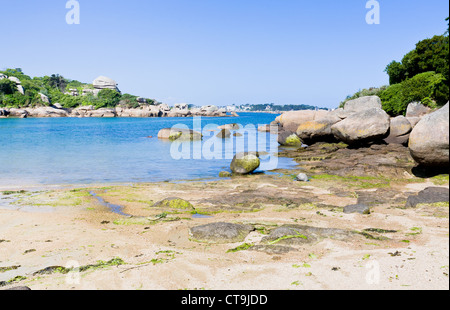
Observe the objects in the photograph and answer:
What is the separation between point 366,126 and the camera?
20.6 metres

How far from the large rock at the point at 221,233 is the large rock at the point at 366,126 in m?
15.6

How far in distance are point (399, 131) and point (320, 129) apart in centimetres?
699

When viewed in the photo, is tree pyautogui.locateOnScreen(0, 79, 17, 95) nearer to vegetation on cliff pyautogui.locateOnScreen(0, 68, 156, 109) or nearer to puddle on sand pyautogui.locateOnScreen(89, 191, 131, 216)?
vegetation on cliff pyautogui.locateOnScreen(0, 68, 156, 109)

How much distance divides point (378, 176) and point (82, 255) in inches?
520

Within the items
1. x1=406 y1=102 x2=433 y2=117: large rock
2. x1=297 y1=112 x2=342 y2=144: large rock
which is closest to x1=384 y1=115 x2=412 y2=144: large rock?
x1=406 y1=102 x2=433 y2=117: large rock

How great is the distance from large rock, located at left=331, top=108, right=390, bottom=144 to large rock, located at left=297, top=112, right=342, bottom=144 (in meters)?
4.45

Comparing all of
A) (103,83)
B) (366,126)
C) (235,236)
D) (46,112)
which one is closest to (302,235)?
(235,236)

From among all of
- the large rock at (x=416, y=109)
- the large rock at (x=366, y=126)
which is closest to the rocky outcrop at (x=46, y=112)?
the large rock at (x=366, y=126)

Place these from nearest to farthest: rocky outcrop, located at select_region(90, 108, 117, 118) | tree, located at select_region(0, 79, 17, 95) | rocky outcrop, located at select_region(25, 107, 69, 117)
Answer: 1. tree, located at select_region(0, 79, 17, 95)
2. rocky outcrop, located at select_region(25, 107, 69, 117)
3. rocky outcrop, located at select_region(90, 108, 117, 118)

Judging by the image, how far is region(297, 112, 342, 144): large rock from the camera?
87.4 feet

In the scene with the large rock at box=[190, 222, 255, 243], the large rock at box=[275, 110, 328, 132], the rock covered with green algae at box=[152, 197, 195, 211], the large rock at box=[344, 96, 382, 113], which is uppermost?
the large rock at box=[344, 96, 382, 113]

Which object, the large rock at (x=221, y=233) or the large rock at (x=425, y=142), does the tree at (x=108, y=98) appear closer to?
the large rock at (x=425, y=142)
